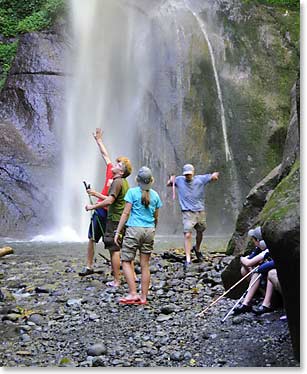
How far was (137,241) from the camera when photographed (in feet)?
14.9

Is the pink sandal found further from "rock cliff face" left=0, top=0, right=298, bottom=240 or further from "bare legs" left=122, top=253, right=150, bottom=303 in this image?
"rock cliff face" left=0, top=0, right=298, bottom=240

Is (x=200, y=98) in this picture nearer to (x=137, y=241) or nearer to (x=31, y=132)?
(x=31, y=132)

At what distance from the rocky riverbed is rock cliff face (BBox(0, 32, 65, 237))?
6.25 m

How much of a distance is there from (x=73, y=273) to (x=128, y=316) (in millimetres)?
2096

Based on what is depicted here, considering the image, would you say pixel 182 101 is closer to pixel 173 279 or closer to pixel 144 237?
pixel 173 279

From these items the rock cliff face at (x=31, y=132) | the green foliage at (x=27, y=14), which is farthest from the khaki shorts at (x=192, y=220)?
the green foliage at (x=27, y=14)

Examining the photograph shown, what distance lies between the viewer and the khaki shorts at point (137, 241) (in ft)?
14.9

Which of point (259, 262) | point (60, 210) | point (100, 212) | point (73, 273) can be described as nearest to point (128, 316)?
point (259, 262)

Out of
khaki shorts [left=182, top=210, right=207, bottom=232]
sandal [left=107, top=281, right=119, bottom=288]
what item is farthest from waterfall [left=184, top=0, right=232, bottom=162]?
sandal [left=107, top=281, right=119, bottom=288]

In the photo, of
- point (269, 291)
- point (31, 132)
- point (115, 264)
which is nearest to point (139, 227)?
point (115, 264)

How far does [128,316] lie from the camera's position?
13.9 feet

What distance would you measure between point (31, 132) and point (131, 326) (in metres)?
10.3

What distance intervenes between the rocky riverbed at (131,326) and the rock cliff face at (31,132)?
6.25 metres

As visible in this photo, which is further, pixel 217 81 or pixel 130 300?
pixel 217 81
